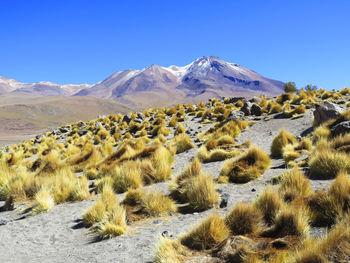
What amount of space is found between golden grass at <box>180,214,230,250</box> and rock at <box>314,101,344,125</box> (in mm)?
8547

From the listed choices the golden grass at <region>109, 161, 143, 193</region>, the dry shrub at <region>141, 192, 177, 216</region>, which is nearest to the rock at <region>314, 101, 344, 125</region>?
the golden grass at <region>109, 161, 143, 193</region>

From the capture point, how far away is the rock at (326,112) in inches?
409

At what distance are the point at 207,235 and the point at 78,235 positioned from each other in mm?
2441

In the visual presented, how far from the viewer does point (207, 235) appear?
3.60 metres

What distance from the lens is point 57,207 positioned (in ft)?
20.9

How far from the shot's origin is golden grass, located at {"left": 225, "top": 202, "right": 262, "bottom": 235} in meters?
3.77

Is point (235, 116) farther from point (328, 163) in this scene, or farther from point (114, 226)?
point (114, 226)

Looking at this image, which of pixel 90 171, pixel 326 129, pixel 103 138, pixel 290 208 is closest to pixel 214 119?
pixel 103 138

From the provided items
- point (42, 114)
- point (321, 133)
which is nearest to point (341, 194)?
point (321, 133)

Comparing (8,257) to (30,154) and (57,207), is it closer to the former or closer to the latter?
(57,207)

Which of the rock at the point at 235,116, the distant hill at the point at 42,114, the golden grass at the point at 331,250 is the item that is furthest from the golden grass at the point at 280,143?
the distant hill at the point at 42,114

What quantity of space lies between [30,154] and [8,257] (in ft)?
49.4

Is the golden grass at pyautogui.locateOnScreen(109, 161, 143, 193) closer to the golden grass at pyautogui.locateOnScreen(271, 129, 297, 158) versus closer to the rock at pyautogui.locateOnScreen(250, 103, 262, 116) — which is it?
the golden grass at pyautogui.locateOnScreen(271, 129, 297, 158)

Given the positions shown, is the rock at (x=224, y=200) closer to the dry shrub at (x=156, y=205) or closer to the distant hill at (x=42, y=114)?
the dry shrub at (x=156, y=205)
